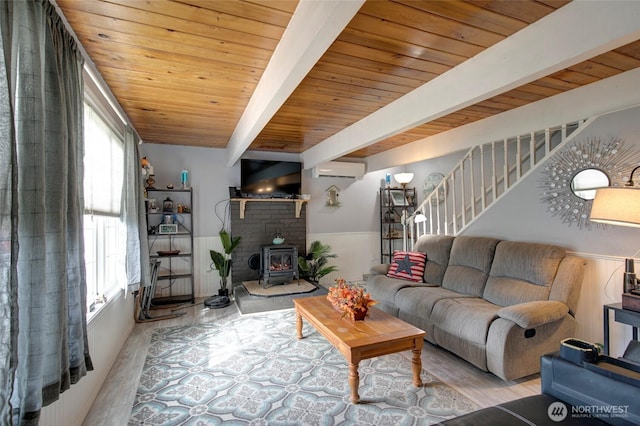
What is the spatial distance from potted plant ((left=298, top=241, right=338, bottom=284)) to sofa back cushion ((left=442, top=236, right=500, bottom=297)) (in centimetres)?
221

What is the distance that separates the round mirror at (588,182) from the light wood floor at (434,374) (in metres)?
1.58

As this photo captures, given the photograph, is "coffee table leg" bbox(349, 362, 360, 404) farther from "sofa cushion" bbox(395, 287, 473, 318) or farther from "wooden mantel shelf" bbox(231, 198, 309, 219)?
"wooden mantel shelf" bbox(231, 198, 309, 219)

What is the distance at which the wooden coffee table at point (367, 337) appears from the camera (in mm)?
2121

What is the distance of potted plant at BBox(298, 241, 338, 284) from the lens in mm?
5203

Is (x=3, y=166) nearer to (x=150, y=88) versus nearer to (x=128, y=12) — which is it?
(x=128, y=12)

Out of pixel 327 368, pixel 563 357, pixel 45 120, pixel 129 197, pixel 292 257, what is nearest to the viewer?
pixel 45 120

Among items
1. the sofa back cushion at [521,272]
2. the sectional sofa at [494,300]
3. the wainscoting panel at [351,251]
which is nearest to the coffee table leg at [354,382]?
the sectional sofa at [494,300]

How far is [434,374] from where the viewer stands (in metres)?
2.49

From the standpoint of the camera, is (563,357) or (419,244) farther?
(419,244)

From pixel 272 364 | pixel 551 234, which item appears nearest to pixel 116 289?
pixel 272 364

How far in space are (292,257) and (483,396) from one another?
3.22 m

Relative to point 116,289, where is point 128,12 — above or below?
above

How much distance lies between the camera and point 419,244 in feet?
13.8

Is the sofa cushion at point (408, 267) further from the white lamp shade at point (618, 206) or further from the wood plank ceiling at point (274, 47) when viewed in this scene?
the white lamp shade at point (618, 206)
